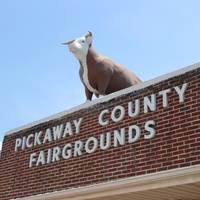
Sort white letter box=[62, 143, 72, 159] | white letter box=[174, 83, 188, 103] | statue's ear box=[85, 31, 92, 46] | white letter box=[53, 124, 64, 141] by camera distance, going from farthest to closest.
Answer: statue's ear box=[85, 31, 92, 46] → white letter box=[53, 124, 64, 141] → white letter box=[62, 143, 72, 159] → white letter box=[174, 83, 188, 103]

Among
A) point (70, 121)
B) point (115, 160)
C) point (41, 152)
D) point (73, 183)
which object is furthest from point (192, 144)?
point (41, 152)

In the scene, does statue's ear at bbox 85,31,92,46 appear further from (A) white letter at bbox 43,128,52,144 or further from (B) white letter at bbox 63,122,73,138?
(A) white letter at bbox 43,128,52,144

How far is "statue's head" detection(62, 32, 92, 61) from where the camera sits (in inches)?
Answer: 414

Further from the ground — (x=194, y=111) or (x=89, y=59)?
(x=89, y=59)

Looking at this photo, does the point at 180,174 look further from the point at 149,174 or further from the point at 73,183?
the point at 73,183

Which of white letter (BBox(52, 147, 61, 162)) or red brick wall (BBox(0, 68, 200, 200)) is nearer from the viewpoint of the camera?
red brick wall (BBox(0, 68, 200, 200))

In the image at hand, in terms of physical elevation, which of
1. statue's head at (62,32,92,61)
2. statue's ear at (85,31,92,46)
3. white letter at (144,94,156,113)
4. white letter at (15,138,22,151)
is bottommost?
white letter at (144,94,156,113)

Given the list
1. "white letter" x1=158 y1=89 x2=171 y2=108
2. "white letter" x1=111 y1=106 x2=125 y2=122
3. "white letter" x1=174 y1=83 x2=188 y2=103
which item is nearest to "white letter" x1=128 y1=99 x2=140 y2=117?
"white letter" x1=111 y1=106 x2=125 y2=122

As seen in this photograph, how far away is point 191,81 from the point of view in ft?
24.4

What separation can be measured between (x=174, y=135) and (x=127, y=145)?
3.69 ft

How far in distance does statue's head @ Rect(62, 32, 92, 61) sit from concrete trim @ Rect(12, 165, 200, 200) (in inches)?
143

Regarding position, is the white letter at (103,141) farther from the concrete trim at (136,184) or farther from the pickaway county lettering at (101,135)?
the concrete trim at (136,184)

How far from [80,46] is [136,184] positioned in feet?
15.1

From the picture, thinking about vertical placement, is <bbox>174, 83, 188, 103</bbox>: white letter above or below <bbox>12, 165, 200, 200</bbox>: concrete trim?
above
